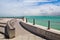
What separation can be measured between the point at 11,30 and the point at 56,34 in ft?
10.3

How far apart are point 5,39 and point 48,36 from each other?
287 centimetres

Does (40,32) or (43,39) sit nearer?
(43,39)

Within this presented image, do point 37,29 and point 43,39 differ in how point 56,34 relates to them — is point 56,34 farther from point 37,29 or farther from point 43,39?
point 37,29

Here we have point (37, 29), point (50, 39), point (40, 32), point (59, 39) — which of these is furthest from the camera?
point (37, 29)

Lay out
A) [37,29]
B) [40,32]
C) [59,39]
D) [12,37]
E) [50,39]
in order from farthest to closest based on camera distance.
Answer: [37,29] → [40,32] → [12,37] → [50,39] → [59,39]

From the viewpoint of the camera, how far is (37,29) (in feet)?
45.8

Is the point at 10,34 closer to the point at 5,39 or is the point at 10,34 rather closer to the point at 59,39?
the point at 5,39

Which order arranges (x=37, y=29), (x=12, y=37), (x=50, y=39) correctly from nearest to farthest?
1. (x=50, y=39)
2. (x=12, y=37)
3. (x=37, y=29)

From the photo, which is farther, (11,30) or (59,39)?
(11,30)

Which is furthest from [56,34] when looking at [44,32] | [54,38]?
[44,32]

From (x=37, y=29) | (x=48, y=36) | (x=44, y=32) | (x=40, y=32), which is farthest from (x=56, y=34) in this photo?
(x=37, y=29)

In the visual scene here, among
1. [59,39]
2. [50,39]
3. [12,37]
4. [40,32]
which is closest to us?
[59,39]

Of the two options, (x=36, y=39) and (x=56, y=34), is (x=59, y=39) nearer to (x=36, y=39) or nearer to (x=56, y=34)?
(x=56, y=34)

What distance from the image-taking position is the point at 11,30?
11.3m
